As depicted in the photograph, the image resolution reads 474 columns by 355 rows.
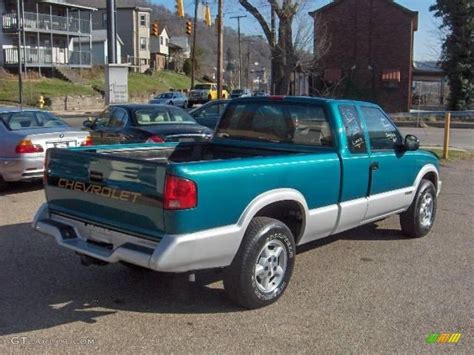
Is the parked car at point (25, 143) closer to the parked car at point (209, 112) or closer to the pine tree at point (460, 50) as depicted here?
the parked car at point (209, 112)

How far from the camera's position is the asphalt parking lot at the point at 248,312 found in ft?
13.6

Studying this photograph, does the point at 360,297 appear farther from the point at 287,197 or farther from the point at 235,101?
the point at 235,101

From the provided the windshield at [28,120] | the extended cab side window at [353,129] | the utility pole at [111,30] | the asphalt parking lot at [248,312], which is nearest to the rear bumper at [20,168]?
the windshield at [28,120]

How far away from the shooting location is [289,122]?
609 centimetres

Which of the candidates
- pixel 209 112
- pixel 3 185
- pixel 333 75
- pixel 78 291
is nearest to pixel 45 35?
pixel 333 75

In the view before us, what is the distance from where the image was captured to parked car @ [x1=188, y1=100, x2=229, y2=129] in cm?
1540

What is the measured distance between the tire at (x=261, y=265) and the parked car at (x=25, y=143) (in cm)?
610

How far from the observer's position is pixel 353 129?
19.5 feet

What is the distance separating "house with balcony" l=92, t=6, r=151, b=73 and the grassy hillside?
562 inches

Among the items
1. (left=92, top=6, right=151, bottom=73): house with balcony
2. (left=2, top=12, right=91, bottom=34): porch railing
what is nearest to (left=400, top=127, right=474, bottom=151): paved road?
(left=2, top=12, right=91, bottom=34): porch railing

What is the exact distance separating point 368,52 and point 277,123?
1410 inches

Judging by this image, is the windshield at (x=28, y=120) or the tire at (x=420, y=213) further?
the windshield at (x=28, y=120)

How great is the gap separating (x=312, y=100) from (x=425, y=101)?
5778 cm

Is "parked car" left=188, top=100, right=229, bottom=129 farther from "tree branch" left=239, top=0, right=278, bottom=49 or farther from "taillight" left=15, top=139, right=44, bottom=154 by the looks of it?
"tree branch" left=239, top=0, right=278, bottom=49
